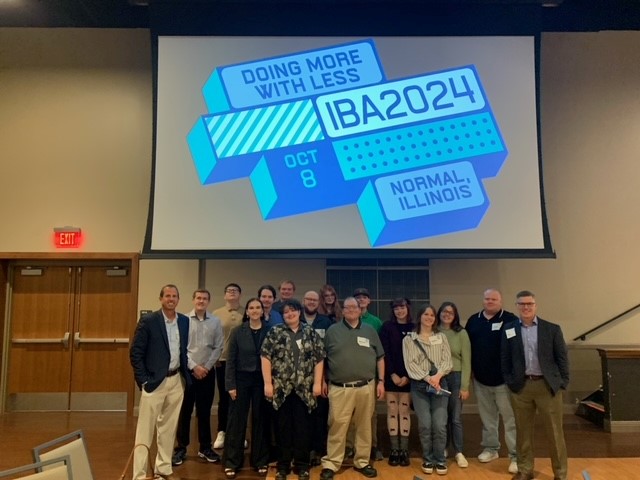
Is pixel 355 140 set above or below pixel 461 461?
above

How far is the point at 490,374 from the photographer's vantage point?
3965 mm

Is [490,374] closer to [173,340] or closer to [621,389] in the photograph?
[621,389]

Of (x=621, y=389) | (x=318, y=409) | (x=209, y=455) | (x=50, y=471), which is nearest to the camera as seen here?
(x=50, y=471)

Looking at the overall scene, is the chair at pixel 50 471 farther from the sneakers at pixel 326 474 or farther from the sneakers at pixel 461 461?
the sneakers at pixel 461 461

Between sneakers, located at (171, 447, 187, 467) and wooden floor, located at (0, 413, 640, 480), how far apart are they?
0.05m

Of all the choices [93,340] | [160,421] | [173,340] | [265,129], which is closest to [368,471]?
[160,421]

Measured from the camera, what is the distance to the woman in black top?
145 inches

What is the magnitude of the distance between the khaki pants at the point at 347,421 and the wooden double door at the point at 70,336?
3.08 metres

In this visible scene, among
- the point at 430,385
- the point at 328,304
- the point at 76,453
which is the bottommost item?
the point at 76,453

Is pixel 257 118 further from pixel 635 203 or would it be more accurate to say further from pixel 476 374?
pixel 635 203

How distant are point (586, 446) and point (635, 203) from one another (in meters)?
2.98

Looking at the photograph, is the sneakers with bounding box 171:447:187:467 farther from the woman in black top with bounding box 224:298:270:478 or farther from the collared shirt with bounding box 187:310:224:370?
the collared shirt with bounding box 187:310:224:370

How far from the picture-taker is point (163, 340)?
3602 mm

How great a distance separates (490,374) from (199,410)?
2.39 metres
